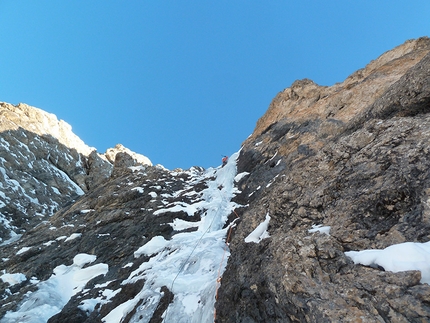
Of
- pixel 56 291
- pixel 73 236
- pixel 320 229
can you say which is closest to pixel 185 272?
pixel 320 229

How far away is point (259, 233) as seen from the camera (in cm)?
1003

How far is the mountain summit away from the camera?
5191 mm

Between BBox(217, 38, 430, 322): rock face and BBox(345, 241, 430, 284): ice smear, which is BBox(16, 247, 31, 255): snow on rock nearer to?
BBox(217, 38, 430, 322): rock face

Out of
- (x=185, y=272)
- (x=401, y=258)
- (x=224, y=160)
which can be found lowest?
(x=401, y=258)

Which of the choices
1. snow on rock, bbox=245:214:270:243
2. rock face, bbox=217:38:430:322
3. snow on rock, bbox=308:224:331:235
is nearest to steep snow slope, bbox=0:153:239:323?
snow on rock, bbox=245:214:270:243

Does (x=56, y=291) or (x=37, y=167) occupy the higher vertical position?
(x=37, y=167)

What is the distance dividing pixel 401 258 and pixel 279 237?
362 centimetres

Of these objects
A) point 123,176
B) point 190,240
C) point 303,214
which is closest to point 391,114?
point 303,214

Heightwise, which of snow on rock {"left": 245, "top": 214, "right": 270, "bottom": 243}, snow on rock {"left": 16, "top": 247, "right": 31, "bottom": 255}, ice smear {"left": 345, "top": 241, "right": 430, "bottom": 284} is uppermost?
snow on rock {"left": 16, "top": 247, "right": 31, "bottom": 255}

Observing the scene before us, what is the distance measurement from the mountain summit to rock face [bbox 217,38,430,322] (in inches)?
1.3

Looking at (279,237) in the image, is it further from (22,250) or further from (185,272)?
(22,250)

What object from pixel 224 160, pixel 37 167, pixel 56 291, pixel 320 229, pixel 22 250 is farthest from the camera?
pixel 37 167

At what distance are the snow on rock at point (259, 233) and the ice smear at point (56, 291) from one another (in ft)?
31.7

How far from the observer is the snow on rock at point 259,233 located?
31.9 feet
